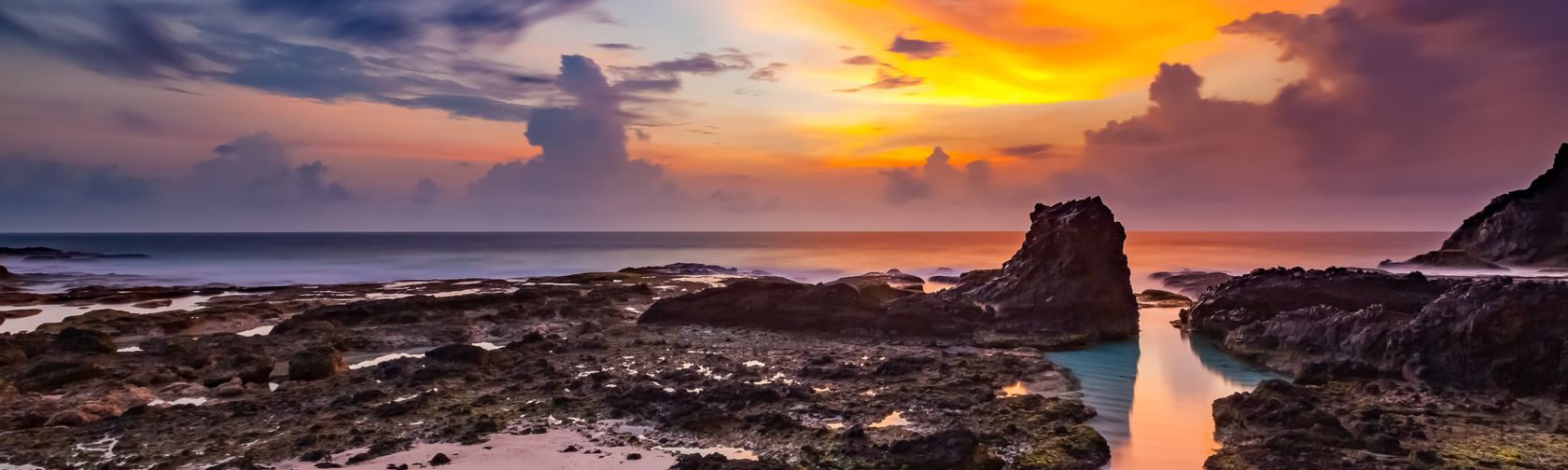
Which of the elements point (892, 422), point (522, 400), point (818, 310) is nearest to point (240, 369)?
point (522, 400)

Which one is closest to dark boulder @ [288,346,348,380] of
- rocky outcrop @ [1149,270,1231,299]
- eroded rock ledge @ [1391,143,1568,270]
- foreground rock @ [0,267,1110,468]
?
foreground rock @ [0,267,1110,468]

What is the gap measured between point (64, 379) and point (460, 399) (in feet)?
30.0

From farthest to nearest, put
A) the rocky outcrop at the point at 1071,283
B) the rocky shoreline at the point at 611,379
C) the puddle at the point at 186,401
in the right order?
1. the rocky outcrop at the point at 1071,283
2. the puddle at the point at 186,401
3. the rocky shoreline at the point at 611,379

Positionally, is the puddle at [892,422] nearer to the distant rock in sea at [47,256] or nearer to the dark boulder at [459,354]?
the dark boulder at [459,354]

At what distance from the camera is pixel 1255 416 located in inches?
540

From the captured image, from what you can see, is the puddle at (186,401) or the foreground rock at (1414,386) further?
the puddle at (186,401)

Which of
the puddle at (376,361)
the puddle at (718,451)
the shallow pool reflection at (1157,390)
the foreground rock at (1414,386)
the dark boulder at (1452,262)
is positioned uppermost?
the dark boulder at (1452,262)

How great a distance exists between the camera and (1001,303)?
29.4 m

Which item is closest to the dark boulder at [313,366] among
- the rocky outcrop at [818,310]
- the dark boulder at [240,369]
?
the dark boulder at [240,369]

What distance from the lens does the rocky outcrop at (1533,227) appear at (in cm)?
5109

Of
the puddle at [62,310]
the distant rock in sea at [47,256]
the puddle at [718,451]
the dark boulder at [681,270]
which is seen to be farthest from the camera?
the distant rock in sea at [47,256]

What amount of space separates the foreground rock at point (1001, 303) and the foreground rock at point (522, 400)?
1.67 meters

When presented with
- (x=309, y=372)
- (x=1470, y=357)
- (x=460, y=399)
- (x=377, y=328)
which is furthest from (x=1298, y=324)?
(x=377, y=328)

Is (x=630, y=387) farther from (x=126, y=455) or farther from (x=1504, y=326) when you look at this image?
(x=1504, y=326)
